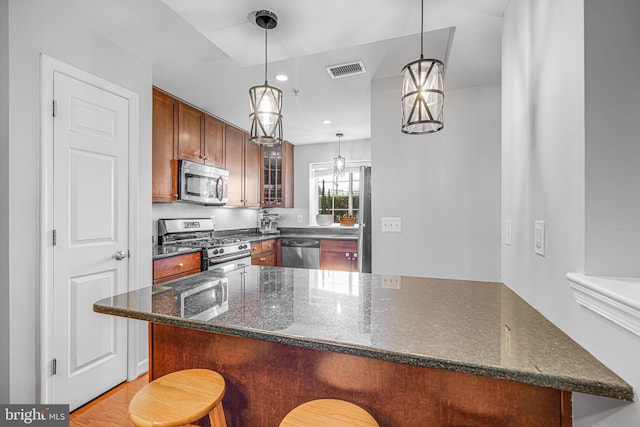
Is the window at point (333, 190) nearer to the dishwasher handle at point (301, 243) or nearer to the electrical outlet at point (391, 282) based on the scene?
the dishwasher handle at point (301, 243)

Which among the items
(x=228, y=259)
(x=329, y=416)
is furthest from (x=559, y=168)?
(x=228, y=259)

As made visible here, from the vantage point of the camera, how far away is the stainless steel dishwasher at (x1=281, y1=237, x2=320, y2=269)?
4.68 m

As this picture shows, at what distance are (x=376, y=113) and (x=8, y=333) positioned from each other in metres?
2.76

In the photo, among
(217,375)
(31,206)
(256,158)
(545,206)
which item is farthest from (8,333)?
(256,158)

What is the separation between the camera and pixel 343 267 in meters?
4.52

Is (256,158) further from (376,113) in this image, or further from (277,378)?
(277,378)

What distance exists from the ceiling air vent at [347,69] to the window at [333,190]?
266 centimetres

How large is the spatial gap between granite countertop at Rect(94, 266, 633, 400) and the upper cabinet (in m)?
1.83

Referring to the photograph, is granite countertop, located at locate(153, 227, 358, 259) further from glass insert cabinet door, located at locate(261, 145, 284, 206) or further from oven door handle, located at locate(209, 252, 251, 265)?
glass insert cabinet door, located at locate(261, 145, 284, 206)

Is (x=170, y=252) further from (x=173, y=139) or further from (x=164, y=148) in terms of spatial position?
(x=173, y=139)

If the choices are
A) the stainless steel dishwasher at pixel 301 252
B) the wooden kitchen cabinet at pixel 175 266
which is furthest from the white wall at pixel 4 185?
the stainless steel dishwasher at pixel 301 252

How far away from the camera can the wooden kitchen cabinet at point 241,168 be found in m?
4.02

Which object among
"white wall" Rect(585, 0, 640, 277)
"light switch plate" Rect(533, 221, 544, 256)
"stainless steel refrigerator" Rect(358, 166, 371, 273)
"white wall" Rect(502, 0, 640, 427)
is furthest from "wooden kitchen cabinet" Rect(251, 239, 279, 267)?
"white wall" Rect(585, 0, 640, 277)

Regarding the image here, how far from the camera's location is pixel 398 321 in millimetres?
972
